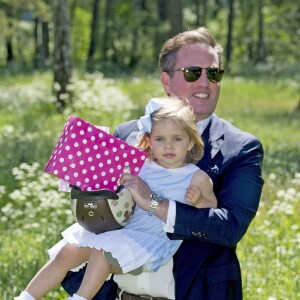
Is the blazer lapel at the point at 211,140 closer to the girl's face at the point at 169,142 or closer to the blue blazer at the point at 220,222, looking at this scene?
the blue blazer at the point at 220,222

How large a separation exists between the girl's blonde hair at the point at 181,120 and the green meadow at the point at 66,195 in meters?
1.60

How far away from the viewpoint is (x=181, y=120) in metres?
4.29

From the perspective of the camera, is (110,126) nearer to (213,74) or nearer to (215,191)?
(213,74)

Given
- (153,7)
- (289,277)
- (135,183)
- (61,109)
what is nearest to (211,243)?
(135,183)

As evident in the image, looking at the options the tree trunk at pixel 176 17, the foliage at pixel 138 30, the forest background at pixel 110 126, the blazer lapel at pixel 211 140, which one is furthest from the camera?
the foliage at pixel 138 30

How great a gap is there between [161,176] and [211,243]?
1.53 feet

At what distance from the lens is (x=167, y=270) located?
4.50m

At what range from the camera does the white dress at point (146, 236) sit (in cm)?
420

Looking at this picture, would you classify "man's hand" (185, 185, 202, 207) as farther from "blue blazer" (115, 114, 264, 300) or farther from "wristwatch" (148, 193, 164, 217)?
"wristwatch" (148, 193, 164, 217)

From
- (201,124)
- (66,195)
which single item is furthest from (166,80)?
(66,195)

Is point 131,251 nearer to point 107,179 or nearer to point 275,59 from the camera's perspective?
point 107,179

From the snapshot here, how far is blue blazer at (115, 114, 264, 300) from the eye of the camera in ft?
13.8

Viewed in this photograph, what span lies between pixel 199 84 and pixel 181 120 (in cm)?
63

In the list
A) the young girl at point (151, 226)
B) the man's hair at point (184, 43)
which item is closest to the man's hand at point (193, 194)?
the young girl at point (151, 226)
